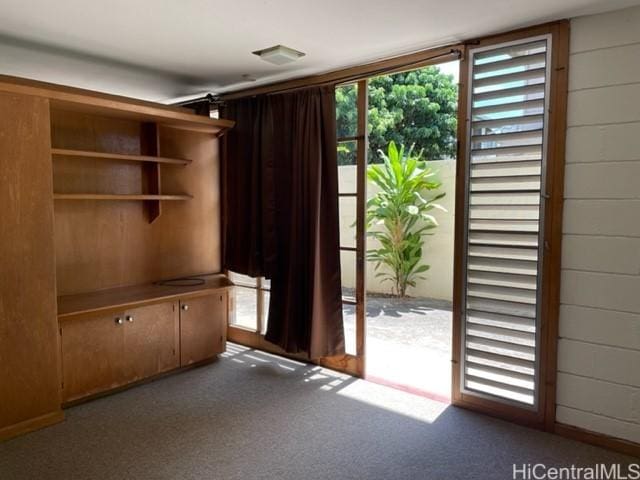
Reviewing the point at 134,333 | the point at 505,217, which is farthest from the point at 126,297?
the point at 505,217

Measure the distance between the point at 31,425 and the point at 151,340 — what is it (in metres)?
0.87

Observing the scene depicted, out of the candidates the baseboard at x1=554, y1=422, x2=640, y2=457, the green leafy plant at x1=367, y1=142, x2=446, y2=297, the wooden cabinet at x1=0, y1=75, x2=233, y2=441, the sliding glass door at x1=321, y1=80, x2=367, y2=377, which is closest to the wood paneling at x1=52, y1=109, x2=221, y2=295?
the wooden cabinet at x1=0, y1=75, x2=233, y2=441

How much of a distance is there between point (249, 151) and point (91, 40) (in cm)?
135

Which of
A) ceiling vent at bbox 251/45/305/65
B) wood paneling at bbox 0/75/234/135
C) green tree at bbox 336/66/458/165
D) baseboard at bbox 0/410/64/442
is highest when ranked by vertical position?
green tree at bbox 336/66/458/165

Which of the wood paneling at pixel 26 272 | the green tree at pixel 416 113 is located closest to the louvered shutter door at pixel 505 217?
the wood paneling at pixel 26 272

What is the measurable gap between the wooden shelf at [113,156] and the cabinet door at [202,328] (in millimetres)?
1086

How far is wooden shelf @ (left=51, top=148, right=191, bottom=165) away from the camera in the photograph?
297 centimetres

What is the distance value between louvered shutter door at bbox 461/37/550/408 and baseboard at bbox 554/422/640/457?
8.3 inches

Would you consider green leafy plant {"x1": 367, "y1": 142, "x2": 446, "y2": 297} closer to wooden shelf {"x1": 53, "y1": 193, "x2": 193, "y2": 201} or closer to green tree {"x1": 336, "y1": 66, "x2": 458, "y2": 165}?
green tree {"x1": 336, "y1": 66, "x2": 458, "y2": 165}

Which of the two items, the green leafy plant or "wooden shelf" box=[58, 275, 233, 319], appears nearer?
"wooden shelf" box=[58, 275, 233, 319]

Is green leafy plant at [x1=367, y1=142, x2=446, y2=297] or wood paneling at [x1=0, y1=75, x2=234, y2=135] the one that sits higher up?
wood paneling at [x1=0, y1=75, x2=234, y2=135]

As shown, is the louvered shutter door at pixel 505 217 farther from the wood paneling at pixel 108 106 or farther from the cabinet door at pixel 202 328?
the wood paneling at pixel 108 106

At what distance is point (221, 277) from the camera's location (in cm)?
406

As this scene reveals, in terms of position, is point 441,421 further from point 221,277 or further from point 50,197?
point 50,197
